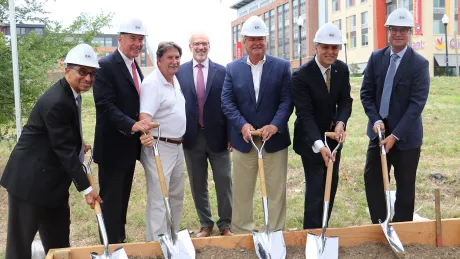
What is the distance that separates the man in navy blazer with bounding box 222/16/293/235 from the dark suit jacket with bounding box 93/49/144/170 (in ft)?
2.62

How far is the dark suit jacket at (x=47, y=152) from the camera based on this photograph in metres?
2.88

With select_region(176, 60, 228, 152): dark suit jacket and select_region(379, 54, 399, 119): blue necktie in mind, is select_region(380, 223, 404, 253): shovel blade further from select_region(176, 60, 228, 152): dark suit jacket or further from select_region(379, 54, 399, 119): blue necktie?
select_region(176, 60, 228, 152): dark suit jacket

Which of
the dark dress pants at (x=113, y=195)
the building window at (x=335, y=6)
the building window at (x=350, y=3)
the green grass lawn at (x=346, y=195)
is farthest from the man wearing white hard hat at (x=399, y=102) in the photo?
the building window at (x=335, y=6)

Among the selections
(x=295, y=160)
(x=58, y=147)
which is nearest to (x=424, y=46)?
(x=295, y=160)

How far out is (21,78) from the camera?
6746mm

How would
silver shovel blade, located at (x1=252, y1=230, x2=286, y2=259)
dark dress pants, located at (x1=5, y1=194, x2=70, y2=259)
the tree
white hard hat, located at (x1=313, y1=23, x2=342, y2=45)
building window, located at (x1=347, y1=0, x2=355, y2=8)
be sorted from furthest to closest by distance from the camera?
building window, located at (x1=347, y1=0, x2=355, y2=8), the tree, white hard hat, located at (x1=313, y1=23, x2=342, y2=45), silver shovel blade, located at (x1=252, y1=230, x2=286, y2=259), dark dress pants, located at (x1=5, y1=194, x2=70, y2=259)

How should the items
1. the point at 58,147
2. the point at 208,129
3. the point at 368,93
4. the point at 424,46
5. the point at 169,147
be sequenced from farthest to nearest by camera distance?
the point at 424,46
the point at 208,129
the point at 368,93
the point at 169,147
the point at 58,147

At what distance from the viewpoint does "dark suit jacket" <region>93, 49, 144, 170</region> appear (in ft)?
11.6

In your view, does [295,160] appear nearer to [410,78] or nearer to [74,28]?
[410,78]

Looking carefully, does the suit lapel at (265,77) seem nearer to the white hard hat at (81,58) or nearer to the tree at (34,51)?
the white hard hat at (81,58)

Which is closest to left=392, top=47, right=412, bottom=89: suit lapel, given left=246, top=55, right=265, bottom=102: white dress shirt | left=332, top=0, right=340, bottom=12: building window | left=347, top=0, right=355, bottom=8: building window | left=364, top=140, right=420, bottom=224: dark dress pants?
left=364, top=140, right=420, bottom=224: dark dress pants

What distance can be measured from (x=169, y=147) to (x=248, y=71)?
916mm

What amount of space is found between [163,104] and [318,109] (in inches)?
48.7

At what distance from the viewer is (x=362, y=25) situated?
136 feet
